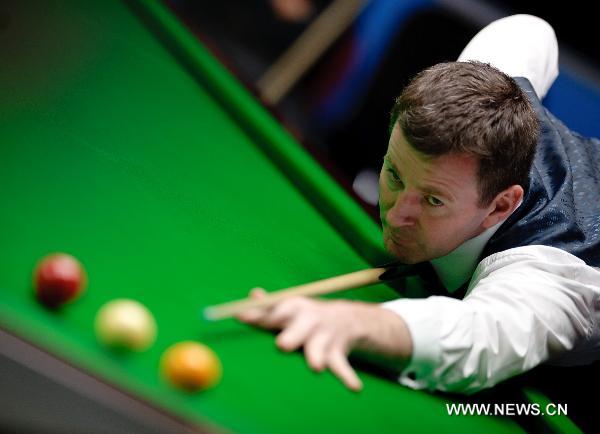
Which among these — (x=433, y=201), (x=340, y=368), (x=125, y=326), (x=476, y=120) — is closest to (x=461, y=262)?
(x=433, y=201)

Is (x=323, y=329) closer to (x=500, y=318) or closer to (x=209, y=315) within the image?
(x=209, y=315)

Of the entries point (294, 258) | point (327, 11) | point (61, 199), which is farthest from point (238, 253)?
point (327, 11)

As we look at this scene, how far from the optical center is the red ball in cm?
122

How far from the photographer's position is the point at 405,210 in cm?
185

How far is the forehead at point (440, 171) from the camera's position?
1770 millimetres

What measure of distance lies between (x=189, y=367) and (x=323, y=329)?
1.08 ft

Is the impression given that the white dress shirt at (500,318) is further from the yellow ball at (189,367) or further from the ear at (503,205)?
the yellow ball at (189,367)

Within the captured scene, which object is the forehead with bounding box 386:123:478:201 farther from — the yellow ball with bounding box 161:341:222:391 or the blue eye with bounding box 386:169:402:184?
the yellow ball with bounding box 161:341:222:391

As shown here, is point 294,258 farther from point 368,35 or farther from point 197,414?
point 368,35

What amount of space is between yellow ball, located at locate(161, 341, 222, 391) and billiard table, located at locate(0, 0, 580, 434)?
0.02m

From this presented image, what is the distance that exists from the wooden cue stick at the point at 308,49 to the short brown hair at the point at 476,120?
2.07 m

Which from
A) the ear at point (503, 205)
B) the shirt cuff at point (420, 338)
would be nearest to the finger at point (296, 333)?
the shirt cuff at point (420, 338)

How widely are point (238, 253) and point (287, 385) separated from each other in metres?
0.45

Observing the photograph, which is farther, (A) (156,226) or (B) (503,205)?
(B) (503,205)
